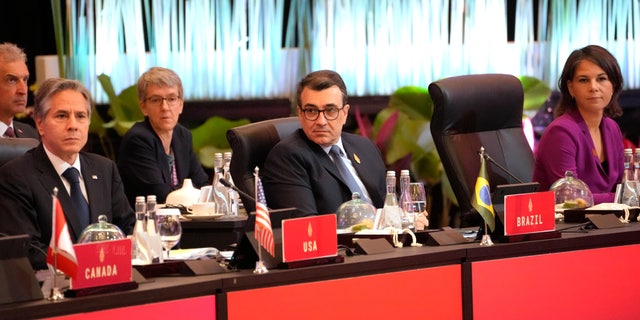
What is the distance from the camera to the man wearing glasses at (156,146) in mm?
5465

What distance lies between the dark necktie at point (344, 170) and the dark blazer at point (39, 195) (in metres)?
0.87

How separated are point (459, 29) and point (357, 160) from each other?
3046 millimetres

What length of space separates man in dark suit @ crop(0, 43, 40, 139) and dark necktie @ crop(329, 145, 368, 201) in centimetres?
171

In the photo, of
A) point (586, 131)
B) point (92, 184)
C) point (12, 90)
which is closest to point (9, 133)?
point (12, 90)

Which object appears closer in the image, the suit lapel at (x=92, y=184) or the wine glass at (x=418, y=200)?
the suit lapel at (x=92, y=184)

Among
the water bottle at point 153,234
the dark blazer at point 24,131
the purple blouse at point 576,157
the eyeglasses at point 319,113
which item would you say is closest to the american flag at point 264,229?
the water bottle at point 153,234

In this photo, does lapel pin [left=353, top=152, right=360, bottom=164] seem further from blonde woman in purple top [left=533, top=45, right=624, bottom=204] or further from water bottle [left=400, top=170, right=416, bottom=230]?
blonde woman in purple top [left=533, top=45, right=624, bottom=204]

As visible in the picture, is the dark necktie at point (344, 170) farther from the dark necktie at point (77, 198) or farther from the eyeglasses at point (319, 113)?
the dark necktie at point (77, 198)

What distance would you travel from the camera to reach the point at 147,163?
5.47m

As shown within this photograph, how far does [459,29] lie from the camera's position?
7180 millimetres

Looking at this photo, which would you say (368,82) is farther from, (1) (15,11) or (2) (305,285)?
(2) (305,285)

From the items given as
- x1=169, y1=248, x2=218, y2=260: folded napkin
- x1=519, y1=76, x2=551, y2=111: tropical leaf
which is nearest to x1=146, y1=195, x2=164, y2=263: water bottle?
x1=169, y1=248, x2=218, y2=260: folded napkin

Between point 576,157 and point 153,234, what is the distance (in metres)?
2.28

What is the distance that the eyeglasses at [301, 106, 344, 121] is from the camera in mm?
4137
